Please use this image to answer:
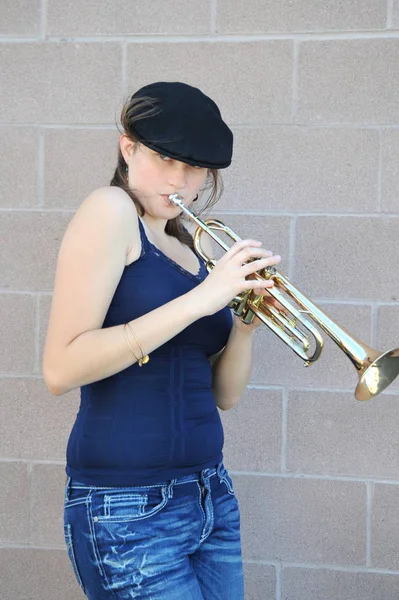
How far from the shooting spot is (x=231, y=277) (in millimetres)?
1519

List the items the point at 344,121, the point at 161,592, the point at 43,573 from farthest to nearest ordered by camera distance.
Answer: the point at 43,573, the point at 344,121, the point at 161,592

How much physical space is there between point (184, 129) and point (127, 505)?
0.69 m

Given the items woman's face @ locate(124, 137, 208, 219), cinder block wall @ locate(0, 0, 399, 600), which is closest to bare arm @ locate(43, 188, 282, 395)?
woman's face @ locate(124, 137, 208, 219)

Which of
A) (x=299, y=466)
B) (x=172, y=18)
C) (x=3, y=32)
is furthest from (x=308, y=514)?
(x=3, y=32)

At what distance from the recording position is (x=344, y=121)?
98.0 inches

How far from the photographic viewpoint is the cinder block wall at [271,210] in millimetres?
2488

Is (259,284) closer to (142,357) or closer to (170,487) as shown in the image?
(142,357)

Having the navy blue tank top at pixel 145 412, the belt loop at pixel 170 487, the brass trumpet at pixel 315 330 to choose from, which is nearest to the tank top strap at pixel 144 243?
the navy blue tank top at pixel 145 412

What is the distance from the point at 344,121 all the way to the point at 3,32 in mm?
1069

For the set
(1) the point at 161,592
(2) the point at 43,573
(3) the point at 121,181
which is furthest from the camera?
(2) the point at 43,573

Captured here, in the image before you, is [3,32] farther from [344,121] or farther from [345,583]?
[345,583]

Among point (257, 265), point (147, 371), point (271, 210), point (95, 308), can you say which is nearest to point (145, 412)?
point (147, 371)

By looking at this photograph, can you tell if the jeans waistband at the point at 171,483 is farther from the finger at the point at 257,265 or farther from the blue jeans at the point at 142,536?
the finger at the point at 257,265

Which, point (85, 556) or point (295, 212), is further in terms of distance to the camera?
point (295, 212)
